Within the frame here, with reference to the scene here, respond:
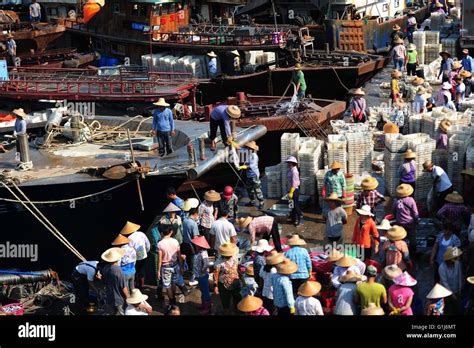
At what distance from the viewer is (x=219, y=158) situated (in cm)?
1493

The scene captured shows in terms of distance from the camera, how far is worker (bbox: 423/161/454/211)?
1302 cm

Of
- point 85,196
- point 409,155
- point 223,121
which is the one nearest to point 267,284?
point 409,155

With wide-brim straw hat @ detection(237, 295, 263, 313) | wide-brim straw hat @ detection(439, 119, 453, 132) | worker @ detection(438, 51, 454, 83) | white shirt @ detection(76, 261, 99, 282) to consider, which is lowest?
white shirt @ detection(76, 261, 99, 282)

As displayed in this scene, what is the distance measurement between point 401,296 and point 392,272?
0.40 meters

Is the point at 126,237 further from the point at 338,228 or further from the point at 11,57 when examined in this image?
the point at 11,57

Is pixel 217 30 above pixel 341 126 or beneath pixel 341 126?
above

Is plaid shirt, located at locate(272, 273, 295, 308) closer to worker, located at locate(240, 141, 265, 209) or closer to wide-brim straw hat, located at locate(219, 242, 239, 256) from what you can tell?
wide-brim straw hat, located at locate(219, 242, 239, 256)

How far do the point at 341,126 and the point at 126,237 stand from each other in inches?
247

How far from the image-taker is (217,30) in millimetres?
26844

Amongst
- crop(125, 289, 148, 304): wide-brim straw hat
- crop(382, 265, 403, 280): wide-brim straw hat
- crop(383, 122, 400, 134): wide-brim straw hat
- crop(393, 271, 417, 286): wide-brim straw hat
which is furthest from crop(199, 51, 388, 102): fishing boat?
crop(393, 271, 417, 286): wide-brim straw hat

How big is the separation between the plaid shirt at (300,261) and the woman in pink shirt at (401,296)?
48.5 inches

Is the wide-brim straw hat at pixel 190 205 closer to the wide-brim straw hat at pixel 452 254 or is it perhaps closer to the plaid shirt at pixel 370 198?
the plaid shirt at pixel 370 198

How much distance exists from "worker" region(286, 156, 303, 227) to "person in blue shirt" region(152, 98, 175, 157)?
91.9 inches

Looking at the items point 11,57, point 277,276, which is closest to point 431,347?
point 277,276
